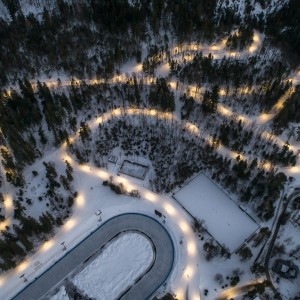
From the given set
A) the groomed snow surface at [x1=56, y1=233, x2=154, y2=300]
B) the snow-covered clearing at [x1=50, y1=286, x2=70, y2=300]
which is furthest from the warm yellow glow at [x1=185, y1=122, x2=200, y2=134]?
the snow-covered clearing at [x1=50, y1=286, x2=70, y2=300]

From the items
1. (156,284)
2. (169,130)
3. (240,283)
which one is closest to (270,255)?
(240,283)

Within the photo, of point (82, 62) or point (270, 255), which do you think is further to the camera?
point (82, 62)

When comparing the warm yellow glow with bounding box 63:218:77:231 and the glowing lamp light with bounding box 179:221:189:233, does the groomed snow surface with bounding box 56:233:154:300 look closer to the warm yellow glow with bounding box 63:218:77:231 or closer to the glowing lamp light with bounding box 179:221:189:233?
the glowing lamp light with bounding box 179:221:189:233

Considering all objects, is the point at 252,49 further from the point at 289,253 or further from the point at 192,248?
the point at 192,248

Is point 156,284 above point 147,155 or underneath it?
underneath

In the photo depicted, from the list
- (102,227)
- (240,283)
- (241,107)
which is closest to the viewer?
(240,283)

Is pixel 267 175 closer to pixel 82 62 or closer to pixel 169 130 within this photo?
pixel 169 130

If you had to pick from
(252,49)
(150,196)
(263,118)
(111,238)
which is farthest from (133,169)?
(252,49)

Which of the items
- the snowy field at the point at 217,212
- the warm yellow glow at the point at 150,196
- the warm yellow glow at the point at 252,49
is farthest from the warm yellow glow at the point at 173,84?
the warm yellow glow at the point at 150,196
